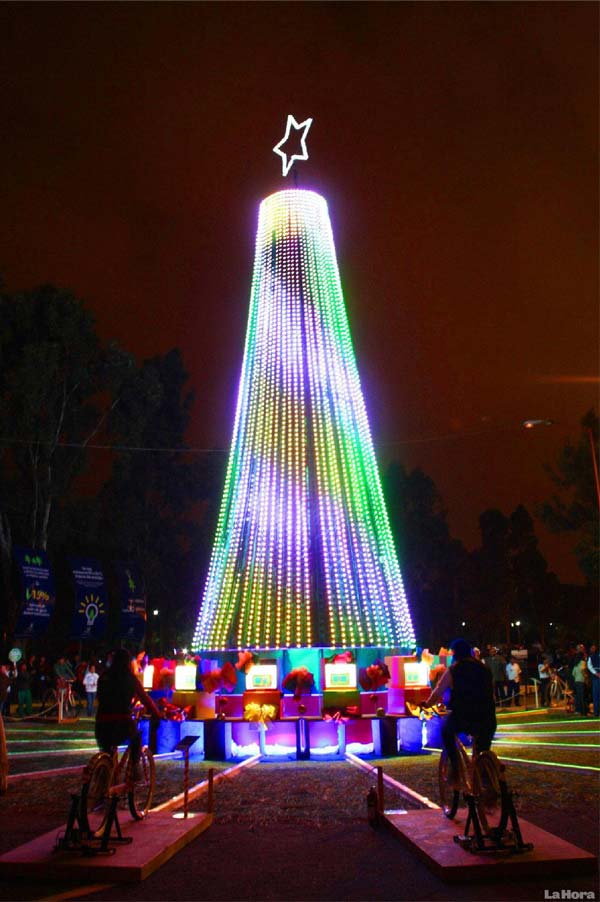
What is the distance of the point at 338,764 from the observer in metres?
12.6

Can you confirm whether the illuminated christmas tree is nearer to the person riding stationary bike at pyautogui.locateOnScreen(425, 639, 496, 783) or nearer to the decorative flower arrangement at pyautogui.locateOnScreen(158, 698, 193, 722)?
the decorative flower arrangement at pyautogui.locateOnScreen(158, 698, 193, 722)

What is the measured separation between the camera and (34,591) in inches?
956

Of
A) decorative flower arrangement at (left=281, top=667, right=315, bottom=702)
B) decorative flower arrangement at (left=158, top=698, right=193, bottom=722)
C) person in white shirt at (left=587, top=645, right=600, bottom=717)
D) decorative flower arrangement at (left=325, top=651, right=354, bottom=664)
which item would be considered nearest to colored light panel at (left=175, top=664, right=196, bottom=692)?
decorative flower arrangement at (left=158, top=698, right=193, bottom=722)

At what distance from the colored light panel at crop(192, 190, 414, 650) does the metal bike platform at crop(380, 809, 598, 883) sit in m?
7.74

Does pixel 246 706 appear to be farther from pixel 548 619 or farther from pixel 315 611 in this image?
pixel 548 619

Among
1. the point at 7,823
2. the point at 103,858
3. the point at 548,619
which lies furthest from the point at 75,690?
the point at 548,619

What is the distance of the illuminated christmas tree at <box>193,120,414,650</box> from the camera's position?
14695 millimetres

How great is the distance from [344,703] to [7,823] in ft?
22.2

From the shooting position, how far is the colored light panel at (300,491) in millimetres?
14695

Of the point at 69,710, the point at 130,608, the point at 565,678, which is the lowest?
the point at 69,710

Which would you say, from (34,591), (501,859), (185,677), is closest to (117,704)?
(501,859)

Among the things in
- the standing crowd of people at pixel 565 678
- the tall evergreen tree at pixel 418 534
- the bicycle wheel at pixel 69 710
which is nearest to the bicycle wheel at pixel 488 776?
the standing crowd of people at pixel 565 678

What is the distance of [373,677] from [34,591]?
13.6 meters

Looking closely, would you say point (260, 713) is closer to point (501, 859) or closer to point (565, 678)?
point (501, 859)
